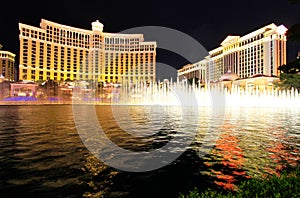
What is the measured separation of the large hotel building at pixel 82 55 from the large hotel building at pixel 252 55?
41218mm

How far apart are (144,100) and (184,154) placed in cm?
5147

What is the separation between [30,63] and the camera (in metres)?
131

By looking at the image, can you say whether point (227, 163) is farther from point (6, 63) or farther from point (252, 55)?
point (6, 63)

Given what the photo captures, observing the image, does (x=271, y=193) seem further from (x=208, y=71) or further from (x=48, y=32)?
(x=208, y=71)

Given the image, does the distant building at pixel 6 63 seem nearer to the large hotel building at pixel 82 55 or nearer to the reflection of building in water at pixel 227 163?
the large hotel building at pixel 82 55

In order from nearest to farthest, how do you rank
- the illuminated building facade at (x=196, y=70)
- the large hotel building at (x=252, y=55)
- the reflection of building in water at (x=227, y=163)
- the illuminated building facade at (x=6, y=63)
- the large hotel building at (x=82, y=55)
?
the reflection of building in water at (x=227, y=163)
the large hotel building at (x=252, y=55)
the large hotel building at (x=82, y=55)
the illuminated building facade at (x=6, y=63)
the illuminated building facade at (x=196, y=70)

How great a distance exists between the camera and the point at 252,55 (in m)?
116

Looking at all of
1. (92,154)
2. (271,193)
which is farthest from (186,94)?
(271,193)

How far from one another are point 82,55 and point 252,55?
313 feet

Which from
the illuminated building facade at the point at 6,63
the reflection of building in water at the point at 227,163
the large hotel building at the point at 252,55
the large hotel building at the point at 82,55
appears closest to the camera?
the reflection of building in water at the point at 227,163

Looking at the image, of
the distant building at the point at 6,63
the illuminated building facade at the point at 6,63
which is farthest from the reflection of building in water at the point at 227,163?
the distant building at the point at 6,63

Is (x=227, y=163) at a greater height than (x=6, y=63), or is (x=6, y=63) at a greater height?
(x=6, y=63)

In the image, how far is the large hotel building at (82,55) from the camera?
13188cm

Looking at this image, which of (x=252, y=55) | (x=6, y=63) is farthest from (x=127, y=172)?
(x=6, y=63)
